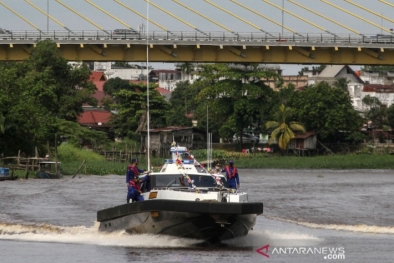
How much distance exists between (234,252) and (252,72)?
7588 centimetres

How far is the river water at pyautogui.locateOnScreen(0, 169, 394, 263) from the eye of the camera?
24.9 m

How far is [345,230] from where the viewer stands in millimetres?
31656

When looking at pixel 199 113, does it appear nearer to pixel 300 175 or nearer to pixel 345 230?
pixel 300 175

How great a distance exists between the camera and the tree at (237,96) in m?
98.9

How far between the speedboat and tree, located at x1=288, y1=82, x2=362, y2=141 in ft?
232

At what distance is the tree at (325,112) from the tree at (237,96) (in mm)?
3036

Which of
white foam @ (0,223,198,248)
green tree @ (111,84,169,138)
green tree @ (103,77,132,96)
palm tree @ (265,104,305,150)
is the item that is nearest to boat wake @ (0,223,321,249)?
white foam @ (0,223,198,248)

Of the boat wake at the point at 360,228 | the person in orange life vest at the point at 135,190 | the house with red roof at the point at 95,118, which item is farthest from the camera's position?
the house with red roof at the point at 95,118

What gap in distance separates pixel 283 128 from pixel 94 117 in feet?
81.3

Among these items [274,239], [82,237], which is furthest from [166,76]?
[274,239]

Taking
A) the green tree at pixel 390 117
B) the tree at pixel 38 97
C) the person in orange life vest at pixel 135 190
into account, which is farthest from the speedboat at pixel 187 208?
the green tree at pixel 390 117

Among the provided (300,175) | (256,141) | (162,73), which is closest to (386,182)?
(300,175)

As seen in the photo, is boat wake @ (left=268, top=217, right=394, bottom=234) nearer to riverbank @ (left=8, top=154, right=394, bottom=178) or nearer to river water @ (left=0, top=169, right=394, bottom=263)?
river water @ (left=0, top=169, right=394, bottom=263)

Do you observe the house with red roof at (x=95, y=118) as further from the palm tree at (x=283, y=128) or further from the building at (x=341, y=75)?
the building at (x=341, y=75)
